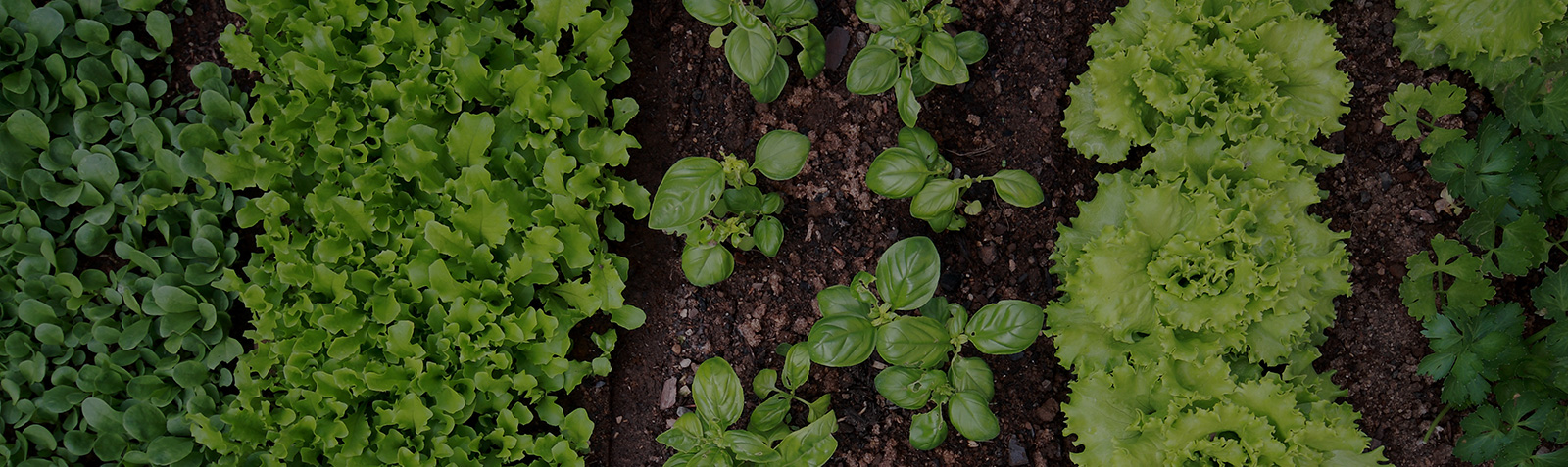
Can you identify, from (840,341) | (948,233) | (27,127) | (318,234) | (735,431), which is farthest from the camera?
(948,233)

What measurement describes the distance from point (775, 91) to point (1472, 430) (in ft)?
6.57

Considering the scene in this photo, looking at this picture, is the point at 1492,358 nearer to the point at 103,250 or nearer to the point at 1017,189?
the point at 1017,189

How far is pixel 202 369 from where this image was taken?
2.41 meters

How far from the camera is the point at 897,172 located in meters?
2.18

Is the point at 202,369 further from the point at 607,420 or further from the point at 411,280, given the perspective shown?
the point at 607,420

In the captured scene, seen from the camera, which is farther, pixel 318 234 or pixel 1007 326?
pixel 318 234

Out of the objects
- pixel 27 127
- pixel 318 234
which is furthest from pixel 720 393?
pixel 27 127

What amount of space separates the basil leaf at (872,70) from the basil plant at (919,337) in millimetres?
388

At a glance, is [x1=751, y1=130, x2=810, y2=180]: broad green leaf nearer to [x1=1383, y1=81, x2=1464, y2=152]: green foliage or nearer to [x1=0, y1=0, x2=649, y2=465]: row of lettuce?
[x1=0, y1=0, x2=649, y2=465]: row of lettuce

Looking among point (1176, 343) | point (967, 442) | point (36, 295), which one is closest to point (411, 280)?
point (36, 295)

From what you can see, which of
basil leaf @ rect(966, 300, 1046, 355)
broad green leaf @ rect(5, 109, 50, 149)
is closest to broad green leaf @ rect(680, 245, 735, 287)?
basil leaf @ rect(966, 300, 1046, 355)

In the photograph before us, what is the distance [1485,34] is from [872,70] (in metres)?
1.60

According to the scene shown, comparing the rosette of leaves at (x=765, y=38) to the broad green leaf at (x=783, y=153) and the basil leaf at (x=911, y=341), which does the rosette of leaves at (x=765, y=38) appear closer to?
the broad green leaf at (x=783, y=153)

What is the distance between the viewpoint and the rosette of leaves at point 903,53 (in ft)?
7.20
